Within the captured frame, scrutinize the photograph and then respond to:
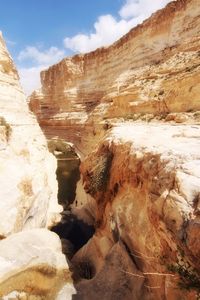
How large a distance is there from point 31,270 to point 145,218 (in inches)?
164

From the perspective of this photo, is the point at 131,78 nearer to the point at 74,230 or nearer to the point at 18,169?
the point at 74,230

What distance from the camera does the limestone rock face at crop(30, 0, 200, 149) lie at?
23.5 m

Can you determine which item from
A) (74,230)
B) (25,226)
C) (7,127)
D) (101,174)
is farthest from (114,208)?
(7,127)

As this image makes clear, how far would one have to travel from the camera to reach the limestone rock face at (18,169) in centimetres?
1064

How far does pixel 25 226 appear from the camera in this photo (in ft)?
36.6

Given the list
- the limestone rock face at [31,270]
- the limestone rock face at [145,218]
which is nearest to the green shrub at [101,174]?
the limestone rock face at [145,218]

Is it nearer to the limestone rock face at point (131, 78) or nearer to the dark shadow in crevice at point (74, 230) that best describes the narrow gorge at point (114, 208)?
the dark shadow in crevice at point (74, 230)

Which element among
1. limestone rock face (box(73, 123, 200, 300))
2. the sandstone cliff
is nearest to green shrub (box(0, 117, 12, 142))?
the sandstone cliff

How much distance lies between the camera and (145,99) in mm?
25281

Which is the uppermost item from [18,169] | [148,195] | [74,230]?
[148,195]

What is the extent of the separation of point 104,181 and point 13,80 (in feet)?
40.9

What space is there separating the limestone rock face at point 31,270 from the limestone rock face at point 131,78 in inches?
582

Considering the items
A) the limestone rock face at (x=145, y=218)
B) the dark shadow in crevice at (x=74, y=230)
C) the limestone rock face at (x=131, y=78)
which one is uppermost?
the limestone rock face at (x=131, y=78)

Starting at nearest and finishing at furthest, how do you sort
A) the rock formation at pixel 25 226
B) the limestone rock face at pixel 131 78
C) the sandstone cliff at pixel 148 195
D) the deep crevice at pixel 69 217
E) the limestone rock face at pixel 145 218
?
the limestone rock face at pixel 145 218 < the sandstone cliff at pixel 148 195 < the rock formation at pixel 25 226 < the deep crevice at pixel 69 217 < the limestone rock face at pixel 131 78
